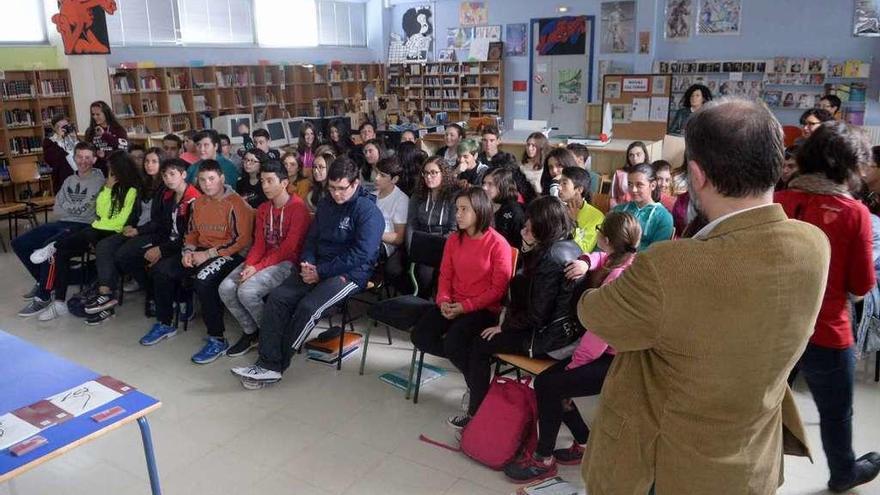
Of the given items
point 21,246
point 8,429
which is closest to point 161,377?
point 8,429

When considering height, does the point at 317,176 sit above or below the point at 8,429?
above

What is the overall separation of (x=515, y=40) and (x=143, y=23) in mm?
6430

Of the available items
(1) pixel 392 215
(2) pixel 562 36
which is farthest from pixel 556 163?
(2) pixel 562 36

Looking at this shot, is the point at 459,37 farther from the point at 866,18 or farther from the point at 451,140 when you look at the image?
the point at 451,140

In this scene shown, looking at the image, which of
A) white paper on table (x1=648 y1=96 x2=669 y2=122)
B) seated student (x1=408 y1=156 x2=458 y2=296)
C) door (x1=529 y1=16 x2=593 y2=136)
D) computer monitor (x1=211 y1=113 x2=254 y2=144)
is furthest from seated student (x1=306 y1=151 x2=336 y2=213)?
door (x1=529 y1=16 x2=593 y2=136)

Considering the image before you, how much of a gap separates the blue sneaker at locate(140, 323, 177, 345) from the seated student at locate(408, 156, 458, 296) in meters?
1.66

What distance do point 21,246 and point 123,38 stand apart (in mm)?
5893

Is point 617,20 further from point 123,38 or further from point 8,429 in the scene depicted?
point 8,429

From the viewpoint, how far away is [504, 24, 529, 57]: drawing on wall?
1235 centimetres

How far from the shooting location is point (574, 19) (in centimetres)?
1166

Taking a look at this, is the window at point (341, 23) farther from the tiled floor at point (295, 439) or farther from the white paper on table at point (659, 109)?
the tiled floor at point (295, 439)

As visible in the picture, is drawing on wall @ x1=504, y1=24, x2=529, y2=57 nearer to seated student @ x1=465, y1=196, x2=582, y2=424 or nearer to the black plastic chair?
the black plastic chair

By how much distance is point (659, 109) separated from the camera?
10.5 meters

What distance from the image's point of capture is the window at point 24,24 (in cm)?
902
